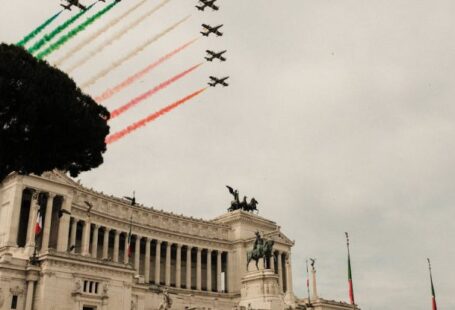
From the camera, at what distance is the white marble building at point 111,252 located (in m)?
60.4

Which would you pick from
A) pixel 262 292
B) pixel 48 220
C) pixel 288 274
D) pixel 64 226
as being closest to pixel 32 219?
pixel 48 220

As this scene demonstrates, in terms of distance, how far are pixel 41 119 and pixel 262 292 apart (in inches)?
1750

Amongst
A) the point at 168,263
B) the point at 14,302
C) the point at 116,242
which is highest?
the point at 116,242

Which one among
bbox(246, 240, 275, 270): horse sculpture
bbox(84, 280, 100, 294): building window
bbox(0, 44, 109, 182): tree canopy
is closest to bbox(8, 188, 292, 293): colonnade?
bbox(84, 280, 100, 294): building window

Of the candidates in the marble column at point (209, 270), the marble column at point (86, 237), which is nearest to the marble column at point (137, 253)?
the marble column at point (86, 237)

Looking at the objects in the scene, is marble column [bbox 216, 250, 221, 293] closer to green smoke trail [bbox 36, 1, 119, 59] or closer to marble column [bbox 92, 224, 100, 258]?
marble column [bbox 92, 224, 100, 258]

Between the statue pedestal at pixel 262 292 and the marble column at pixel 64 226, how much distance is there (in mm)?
25829

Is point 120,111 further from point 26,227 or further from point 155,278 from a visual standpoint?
point 155,278

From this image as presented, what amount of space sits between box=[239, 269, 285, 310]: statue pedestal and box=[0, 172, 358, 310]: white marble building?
165 inches

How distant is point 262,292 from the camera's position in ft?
261

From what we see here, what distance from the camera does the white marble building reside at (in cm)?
6041

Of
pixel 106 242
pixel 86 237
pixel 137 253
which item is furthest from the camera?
pixel 137 253

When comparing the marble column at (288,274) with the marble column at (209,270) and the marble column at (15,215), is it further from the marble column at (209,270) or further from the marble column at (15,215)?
the marble column at (15,215)

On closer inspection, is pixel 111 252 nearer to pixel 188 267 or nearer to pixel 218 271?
pixel 188 267
